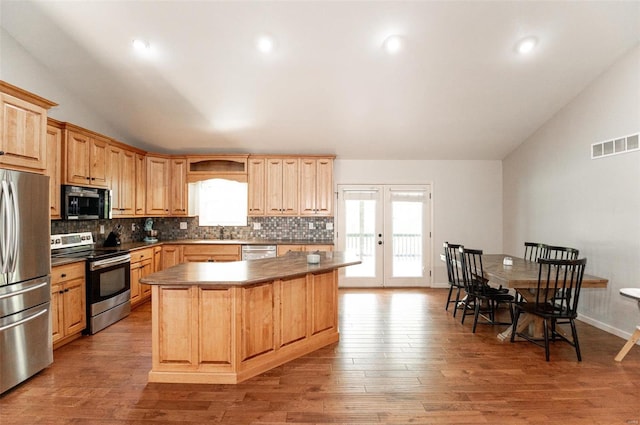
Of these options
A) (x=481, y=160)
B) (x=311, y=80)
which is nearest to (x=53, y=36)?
(x=311, y=80)

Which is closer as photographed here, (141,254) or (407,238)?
(141,254)

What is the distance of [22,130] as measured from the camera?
9.37 feet

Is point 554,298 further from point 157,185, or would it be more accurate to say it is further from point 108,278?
point 157,185

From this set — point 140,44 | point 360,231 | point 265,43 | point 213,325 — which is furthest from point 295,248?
point 140,44

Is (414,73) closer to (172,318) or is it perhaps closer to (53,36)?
(172,318)

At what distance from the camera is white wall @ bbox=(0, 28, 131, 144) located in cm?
365

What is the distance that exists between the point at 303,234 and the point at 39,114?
13.9ft

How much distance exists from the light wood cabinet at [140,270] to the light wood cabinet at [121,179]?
662mm

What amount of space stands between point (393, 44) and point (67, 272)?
4319 mm

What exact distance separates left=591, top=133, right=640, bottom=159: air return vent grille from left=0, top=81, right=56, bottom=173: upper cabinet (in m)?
6.08

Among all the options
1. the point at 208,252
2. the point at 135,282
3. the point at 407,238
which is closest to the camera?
the point at 135,282

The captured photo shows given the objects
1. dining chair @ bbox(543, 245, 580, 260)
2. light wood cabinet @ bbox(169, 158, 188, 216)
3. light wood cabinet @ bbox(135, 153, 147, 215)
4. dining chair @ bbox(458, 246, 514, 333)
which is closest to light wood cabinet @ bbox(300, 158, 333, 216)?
light wood cabinet @ bbox(169, 158, 188, 216)

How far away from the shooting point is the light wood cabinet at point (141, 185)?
5492mm

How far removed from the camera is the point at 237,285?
278 centimetres
